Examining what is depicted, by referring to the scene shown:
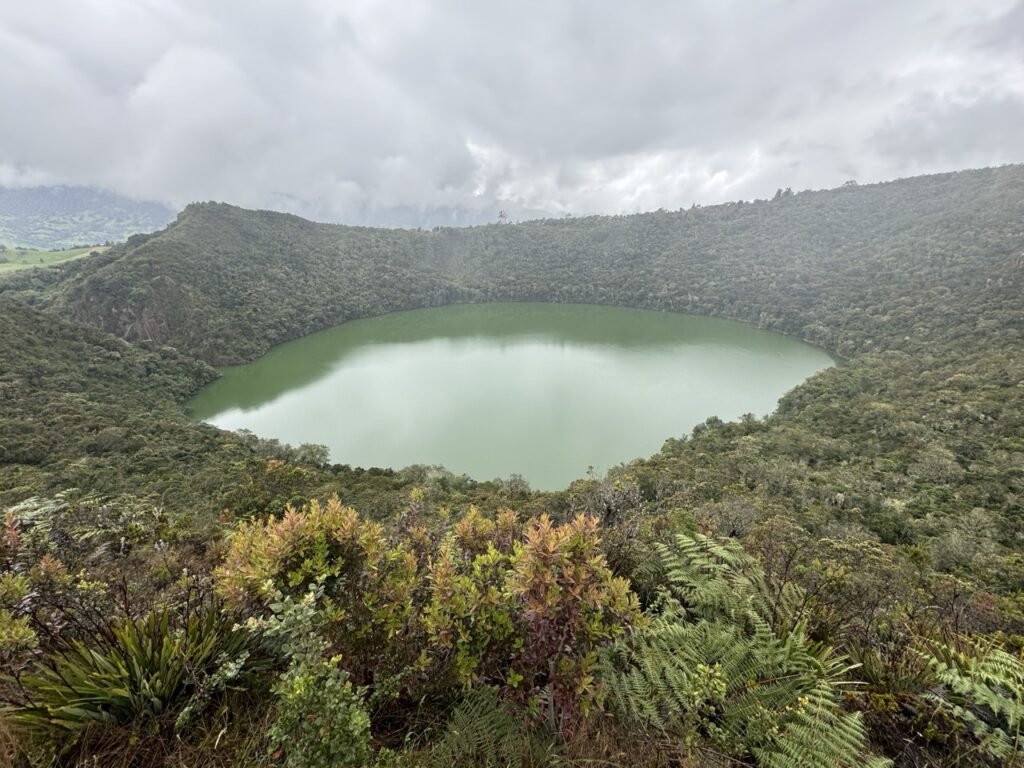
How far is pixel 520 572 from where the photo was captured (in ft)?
6.16

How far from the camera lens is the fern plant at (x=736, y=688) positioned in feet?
4.97

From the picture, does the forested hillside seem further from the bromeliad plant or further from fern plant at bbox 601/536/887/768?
the bromeliad plant

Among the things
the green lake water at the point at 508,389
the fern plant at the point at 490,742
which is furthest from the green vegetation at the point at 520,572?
the green lake water at the point at 508,389

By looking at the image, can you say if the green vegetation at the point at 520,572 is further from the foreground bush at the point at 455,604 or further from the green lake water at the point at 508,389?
the green lake water at the point at 508,389

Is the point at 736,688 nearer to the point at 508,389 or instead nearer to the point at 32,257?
the point at 508,389

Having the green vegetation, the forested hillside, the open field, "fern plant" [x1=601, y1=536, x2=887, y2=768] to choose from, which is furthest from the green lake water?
the open field

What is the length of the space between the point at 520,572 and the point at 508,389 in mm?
34937

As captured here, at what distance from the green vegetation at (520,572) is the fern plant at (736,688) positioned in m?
0.01

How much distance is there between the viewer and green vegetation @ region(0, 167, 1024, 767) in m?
1.69

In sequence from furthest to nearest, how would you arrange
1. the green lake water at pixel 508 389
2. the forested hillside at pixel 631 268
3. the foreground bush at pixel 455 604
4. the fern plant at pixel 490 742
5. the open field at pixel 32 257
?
1. the open field at pixel 32 257
2. the forested hillside at pixel 631 268
3. the green lake water at pixel 508 389
4. the foreground bush at pixel 455 604
5. the fern plant at pixel 490 742

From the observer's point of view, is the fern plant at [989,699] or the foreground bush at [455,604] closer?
the fern plant at [989,699]

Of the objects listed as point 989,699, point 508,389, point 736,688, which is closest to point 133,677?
point 736,688

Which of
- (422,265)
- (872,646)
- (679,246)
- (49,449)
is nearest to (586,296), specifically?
(679,246)

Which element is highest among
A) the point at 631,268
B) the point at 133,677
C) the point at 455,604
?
the point at 631,268
